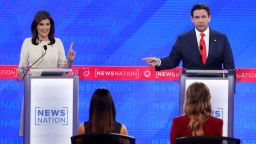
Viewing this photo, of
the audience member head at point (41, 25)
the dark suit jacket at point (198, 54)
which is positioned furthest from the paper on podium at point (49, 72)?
the dark suit jacket at point (198, 54)

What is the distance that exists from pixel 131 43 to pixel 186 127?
12.8 feet

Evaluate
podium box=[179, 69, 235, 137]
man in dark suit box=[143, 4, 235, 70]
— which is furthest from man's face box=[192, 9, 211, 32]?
podium box=[179, 69, 235, 137]

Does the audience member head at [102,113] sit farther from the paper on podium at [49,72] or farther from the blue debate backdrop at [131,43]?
the blue debate backdrop at [131,43]

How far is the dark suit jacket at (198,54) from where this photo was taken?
6324mm

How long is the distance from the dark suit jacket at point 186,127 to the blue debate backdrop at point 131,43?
378 centimetres

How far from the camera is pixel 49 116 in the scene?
602 centimetres

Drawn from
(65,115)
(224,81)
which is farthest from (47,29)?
(224,81)

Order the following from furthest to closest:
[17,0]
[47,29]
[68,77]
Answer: [17,0], [47,29], [68,77]

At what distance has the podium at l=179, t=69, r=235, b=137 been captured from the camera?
6035mm

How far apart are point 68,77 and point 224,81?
1.37 meters

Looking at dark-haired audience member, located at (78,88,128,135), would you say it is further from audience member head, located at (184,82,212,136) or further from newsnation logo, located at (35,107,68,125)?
newsnation logo, located at (35,107,68,125)

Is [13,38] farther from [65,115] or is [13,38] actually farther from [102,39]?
[65,115]

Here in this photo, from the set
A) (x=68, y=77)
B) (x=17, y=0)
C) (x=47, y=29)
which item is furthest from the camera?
(x=17, y=0)

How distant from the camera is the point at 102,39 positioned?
8.53 m
